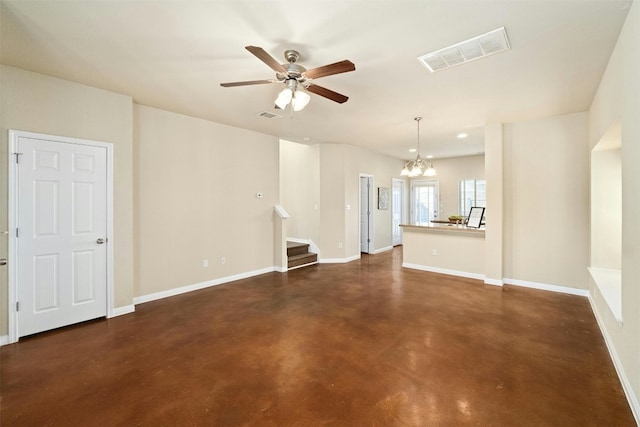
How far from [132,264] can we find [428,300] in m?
4.09

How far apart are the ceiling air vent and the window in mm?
6473

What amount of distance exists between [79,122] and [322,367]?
3.79 meters

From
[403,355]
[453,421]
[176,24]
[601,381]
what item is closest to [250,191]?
[176,24]

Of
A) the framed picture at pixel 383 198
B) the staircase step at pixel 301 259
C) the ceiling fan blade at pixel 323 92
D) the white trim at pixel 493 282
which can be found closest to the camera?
the ceiling fan blade at pixel 323 92

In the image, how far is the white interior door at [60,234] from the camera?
117 inches

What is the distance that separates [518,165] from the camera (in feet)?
15.5

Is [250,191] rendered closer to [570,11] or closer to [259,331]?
[259,331]

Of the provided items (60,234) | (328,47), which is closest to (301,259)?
(60,234)

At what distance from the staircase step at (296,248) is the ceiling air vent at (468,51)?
462cm

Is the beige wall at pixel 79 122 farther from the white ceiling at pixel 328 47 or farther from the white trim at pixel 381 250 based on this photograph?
the white trim at pixel 381 250

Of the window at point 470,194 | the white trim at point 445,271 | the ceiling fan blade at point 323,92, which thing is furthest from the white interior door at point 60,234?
the window at point 470,194

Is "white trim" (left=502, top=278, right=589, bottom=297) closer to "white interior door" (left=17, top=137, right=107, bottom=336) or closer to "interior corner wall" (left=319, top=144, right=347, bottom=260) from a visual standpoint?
"interior corner wall" (left=319, top=144, right=347, bottom=260)

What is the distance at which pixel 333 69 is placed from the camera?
2213 mm

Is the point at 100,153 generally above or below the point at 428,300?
above
